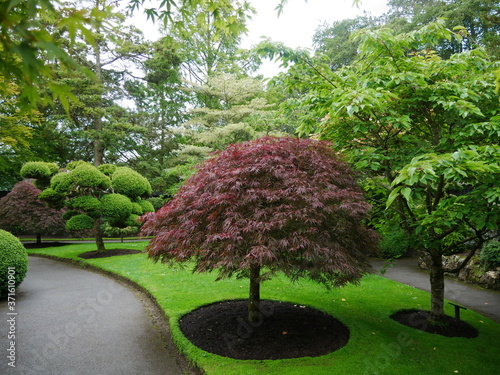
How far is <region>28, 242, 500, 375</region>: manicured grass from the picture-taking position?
143 inches

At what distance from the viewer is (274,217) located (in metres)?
3.65

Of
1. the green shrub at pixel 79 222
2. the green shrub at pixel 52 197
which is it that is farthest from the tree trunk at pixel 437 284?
the green shrub at pixel 52 197

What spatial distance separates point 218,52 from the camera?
742 inches

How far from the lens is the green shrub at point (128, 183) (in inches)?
448

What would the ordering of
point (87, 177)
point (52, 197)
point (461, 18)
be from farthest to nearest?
point (461, 18) → point (52, 197) → point (87, 177)

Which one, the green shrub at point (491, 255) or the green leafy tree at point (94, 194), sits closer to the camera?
the green shrub at point (491, 255)

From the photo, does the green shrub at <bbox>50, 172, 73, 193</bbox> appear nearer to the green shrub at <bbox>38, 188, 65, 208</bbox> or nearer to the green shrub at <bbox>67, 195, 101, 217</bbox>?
the green shrub at <bbox>38, 188, 65, 208</bbox>

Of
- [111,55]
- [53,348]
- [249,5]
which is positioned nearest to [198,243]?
[53,348]

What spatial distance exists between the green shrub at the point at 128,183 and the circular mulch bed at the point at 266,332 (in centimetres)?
711

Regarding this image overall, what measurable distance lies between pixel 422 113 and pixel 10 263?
8.40 m

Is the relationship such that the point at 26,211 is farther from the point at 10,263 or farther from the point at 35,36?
the point at 35,36

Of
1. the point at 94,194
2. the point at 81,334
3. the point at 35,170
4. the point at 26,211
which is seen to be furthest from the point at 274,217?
the point at 26,211

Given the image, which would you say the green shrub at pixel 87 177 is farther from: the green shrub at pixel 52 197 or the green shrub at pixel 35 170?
the green shrub at pixel 35 170

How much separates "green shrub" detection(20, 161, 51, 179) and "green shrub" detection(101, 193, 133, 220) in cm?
236
